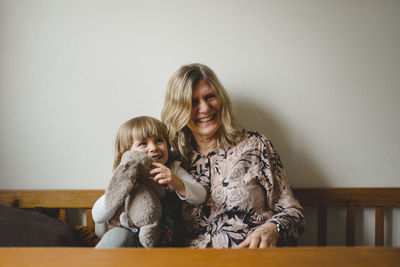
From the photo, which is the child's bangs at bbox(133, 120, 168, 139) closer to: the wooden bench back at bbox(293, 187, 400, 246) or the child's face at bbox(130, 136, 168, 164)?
the child's face at bbox(130, 136, 168, 164)

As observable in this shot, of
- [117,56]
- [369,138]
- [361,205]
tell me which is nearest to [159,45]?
[117,56]

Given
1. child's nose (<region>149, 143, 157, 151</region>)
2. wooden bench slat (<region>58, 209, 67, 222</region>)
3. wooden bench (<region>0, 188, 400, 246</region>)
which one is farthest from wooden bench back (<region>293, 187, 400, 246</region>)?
wooden bench slat (<region>58, 209, 67, 222</region>)

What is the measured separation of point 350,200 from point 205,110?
3.22 feet

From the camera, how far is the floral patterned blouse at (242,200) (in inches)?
41.4

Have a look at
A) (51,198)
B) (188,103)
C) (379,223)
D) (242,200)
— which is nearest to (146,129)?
(188,103)

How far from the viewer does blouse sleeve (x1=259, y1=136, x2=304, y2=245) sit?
1022 millimetres

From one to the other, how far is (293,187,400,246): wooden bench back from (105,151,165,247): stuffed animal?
0.85 m

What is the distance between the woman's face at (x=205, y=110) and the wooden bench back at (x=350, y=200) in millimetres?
628

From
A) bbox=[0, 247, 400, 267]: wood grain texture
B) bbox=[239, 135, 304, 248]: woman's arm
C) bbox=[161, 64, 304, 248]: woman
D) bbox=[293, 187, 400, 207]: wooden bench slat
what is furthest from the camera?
bbox=[293, 187, 400, 207]: wooden bench slat

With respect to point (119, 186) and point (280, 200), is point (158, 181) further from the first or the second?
point (280, 200)

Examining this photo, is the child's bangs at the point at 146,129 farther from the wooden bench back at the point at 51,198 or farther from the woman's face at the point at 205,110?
the wooden bench back at the point at 51,198

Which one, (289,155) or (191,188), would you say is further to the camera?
(289,155)

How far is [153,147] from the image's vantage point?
Result: 1055 millimetres

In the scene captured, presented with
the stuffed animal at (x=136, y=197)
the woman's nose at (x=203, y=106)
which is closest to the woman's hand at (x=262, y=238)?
the stuffed animal at (x=136, y=197)
